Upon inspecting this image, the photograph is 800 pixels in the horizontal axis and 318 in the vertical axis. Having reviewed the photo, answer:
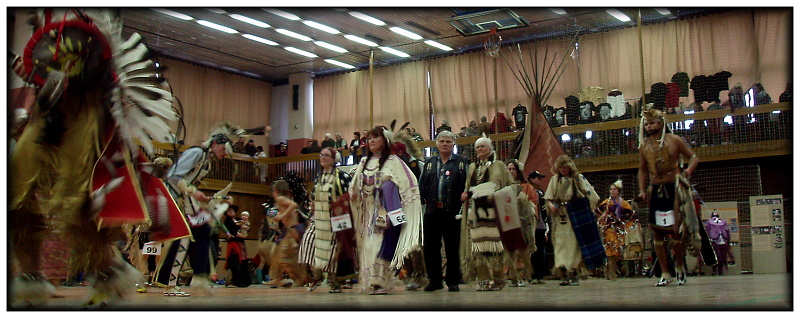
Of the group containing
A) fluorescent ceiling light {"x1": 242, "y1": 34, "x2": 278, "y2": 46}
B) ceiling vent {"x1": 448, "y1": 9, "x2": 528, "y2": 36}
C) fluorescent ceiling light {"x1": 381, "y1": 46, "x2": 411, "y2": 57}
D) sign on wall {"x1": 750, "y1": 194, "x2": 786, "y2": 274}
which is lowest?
sign on wall {"x1": 750, "y1": 194, "x2": 786, "y2": 274}

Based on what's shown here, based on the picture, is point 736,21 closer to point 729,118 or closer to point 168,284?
point 729,118

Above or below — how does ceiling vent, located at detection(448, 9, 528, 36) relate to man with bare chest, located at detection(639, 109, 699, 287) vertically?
above

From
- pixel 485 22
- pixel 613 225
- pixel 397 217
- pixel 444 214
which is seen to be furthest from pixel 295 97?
pixel 397 217

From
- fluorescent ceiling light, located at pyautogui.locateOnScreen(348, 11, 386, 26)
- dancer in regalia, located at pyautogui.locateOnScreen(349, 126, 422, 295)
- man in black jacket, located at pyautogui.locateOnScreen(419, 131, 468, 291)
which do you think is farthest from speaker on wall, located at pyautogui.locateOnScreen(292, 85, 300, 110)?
dancer in regalia, located at pyautogui.locateOnScreen(349, 126, 422, 295)

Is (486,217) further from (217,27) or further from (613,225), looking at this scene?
(217,27)

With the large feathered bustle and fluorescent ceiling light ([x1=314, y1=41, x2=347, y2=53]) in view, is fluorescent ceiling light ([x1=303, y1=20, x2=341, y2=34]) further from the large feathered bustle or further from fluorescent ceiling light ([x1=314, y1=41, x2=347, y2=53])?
the large feathered bustle

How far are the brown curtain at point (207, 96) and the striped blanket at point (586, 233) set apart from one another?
10521mm

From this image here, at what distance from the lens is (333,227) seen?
6262 mm

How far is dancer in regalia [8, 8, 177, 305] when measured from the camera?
12.2 feet

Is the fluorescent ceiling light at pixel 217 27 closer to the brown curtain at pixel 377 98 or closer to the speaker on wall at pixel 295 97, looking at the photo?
the brown curtain at pixel 377 98

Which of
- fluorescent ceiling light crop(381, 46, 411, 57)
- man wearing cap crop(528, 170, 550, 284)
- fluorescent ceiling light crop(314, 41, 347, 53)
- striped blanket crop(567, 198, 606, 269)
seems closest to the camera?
striped blanket crop(567, 198, 606, 269)

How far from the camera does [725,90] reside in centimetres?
1353

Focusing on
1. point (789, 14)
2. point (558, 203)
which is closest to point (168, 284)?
point (558, 203)

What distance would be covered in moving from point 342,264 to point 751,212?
28.9 feet
